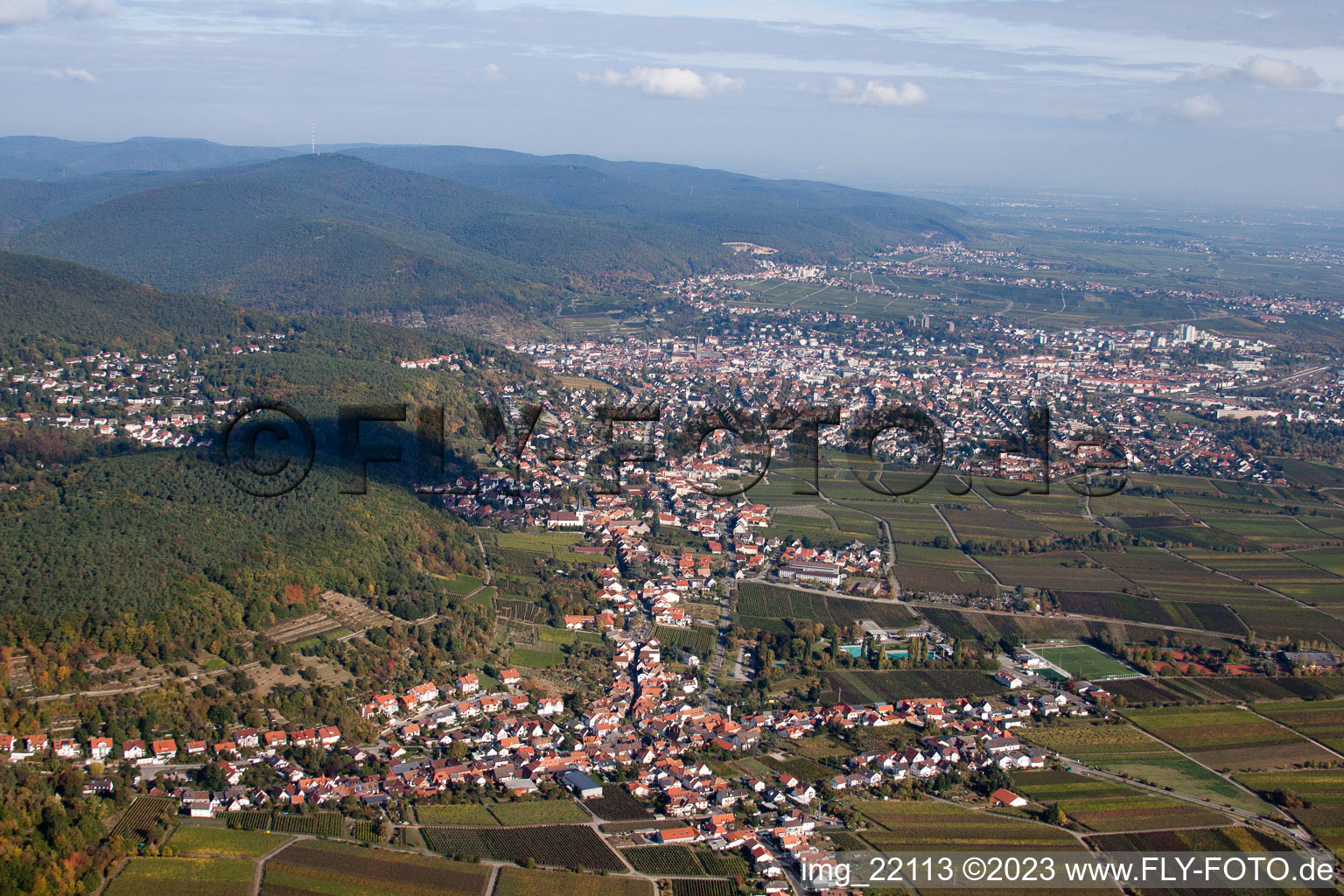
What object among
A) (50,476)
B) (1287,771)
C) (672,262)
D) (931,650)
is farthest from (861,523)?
(672,262)

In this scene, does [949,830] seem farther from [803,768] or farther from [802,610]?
[802,610]

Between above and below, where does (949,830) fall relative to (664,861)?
above

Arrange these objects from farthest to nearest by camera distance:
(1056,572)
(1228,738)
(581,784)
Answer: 1. (1056,572)
2. (1228,738)
3. (581,784)

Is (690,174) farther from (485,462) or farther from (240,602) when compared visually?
(240,602)

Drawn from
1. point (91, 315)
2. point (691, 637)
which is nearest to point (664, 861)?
point (691, 637)

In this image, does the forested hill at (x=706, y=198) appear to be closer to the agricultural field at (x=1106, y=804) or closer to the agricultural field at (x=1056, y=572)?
the agricultural field at (x=1056, y=572)

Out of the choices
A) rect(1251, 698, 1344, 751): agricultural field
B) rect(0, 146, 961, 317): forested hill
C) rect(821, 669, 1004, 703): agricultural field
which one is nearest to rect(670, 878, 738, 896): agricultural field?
rect(821, 669, 1004, 703): agricultural field

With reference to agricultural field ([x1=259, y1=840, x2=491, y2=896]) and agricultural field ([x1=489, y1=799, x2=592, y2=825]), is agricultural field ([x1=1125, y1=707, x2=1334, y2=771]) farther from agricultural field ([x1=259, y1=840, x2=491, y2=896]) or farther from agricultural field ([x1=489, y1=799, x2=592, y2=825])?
agricultural field ([x1=259, y1=840, x2=491, y2=896])
